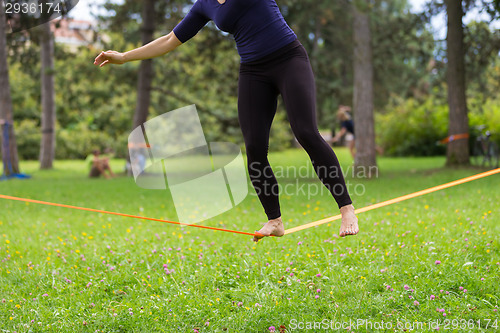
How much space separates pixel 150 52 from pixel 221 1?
0.66m

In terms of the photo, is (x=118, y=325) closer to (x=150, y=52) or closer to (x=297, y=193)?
(x=150, y=52)

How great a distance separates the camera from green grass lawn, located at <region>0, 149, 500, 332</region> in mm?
3531

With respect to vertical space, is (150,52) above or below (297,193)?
above

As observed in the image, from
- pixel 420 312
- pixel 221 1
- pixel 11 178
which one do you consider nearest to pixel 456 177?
pixel 420 312

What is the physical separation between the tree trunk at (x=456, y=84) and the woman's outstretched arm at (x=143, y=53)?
11206 millimetres

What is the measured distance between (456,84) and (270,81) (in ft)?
36.8

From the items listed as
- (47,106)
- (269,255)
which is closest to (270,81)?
(269,255)

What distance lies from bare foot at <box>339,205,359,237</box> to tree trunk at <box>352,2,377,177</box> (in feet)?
31.5

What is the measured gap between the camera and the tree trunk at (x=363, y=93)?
507 inches

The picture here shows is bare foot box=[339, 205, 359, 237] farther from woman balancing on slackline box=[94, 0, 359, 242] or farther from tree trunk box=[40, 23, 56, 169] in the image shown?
tree trunk box=[40, 23, 56, 169]

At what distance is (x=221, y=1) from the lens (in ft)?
11.0

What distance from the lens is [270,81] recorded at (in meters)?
3.40

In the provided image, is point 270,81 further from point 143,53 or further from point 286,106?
point 143,53

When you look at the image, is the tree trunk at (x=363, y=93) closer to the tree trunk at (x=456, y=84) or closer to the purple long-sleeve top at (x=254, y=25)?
the tree trunk at (x=456, y=84)
